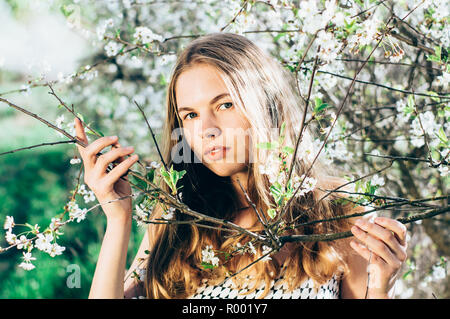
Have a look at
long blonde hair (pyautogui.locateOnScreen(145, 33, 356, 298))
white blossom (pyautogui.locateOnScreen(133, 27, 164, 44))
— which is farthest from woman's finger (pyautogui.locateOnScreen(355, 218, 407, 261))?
white blossom (pyautogui.locateOnScreen(133, 27, 164, 44))

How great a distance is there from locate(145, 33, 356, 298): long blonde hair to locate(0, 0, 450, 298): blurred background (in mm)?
105

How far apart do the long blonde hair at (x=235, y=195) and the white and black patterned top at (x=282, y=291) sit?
0.03 m

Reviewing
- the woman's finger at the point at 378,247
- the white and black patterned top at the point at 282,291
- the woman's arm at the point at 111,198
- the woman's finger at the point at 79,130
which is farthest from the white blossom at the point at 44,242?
the woman's finger at the point at 378,247

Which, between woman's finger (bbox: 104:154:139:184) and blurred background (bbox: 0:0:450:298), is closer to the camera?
woman's finger (bbox: 104:154:139:184)

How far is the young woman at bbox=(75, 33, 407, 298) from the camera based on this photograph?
138cm

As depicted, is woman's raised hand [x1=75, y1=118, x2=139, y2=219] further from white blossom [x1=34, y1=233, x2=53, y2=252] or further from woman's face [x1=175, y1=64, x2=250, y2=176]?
woman's face [x1=175, y1=64, x2=250, y2=176]

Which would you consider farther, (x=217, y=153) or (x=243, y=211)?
(x=243, y=211)

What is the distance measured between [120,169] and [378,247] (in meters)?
0.69

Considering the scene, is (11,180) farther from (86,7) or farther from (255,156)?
(255,156)

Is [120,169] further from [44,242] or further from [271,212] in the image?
[271,212]

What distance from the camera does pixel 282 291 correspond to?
1505mm

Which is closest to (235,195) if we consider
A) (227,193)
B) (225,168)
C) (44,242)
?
(227,193)

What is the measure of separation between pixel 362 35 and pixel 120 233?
0.94 metres
